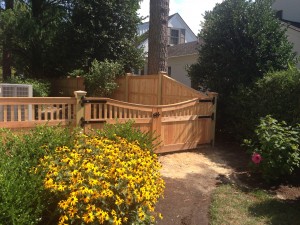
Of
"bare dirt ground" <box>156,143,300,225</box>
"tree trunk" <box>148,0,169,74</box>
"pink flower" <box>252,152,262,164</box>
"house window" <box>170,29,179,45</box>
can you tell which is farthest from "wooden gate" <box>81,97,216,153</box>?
"house window" <box>170,29,179,45</box>

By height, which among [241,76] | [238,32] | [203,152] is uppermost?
[238,32]

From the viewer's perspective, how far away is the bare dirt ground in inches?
167

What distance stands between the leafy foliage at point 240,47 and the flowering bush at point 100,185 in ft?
17.6

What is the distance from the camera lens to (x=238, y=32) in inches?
324

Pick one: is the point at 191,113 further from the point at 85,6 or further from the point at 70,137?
the point at 85,6

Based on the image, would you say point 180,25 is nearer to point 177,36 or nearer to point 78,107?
point 177,36

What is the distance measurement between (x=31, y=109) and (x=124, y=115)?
67.9 inches

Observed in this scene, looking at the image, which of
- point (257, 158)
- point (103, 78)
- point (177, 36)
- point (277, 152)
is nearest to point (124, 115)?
point (257, 158)

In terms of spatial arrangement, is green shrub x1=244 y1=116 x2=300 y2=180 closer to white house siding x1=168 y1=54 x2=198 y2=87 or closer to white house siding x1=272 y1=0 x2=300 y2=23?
white house siding x1=272 y1=0 x2=300 y2=23

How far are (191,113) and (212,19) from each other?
120 inches

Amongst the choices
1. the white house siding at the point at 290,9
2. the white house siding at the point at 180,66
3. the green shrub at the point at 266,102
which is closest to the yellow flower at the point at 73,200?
the green shrub at the point at 266,102

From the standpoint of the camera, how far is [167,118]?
6758 millimetres

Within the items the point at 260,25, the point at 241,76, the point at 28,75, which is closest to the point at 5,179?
the point at 241,76

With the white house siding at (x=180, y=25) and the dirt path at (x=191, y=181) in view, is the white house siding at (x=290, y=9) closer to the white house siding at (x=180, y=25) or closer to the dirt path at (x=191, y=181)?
the white house siding at (x=180, y=25)
